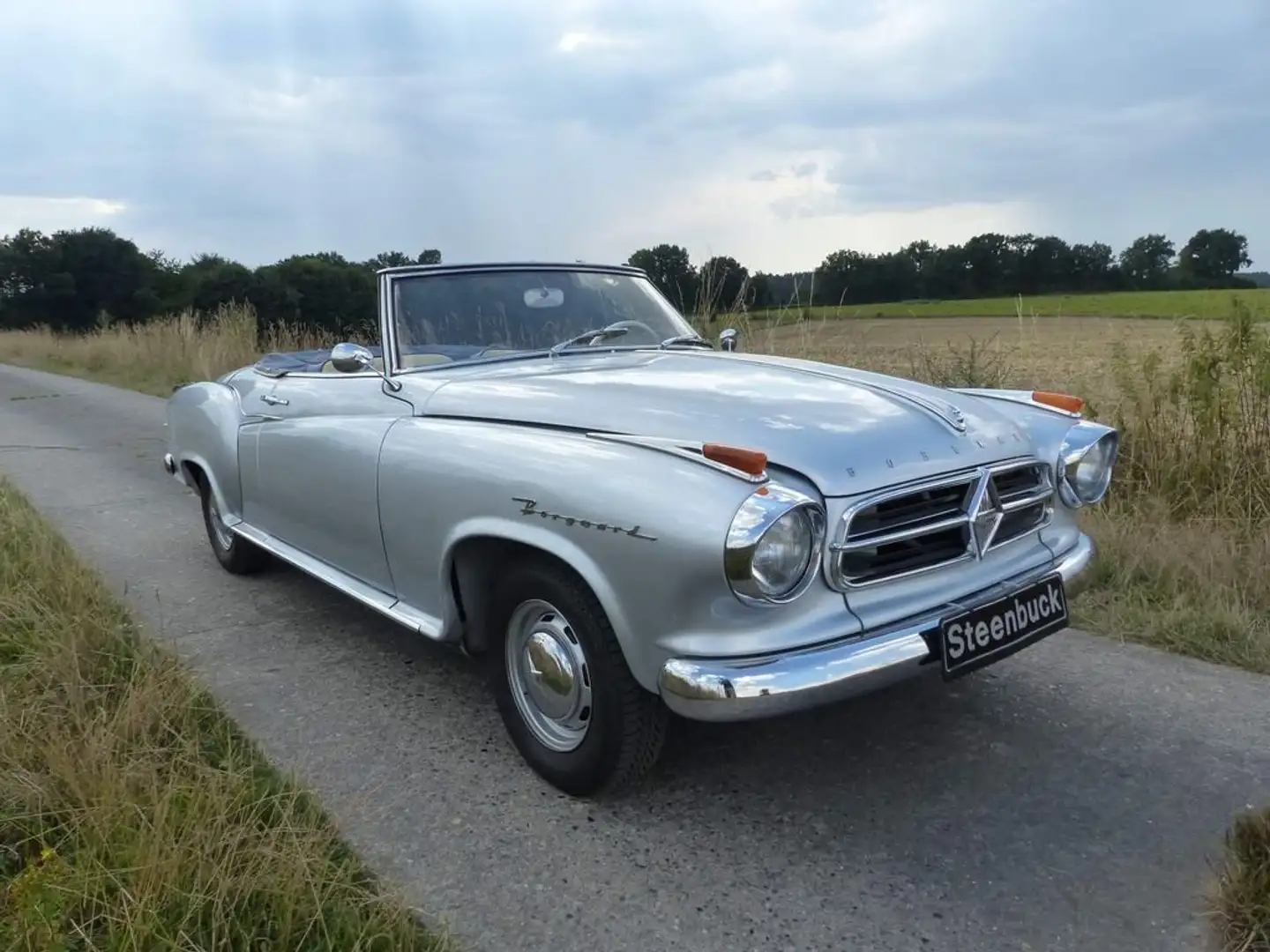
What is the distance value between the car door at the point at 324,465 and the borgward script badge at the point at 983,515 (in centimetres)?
181

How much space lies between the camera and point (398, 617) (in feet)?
10.6

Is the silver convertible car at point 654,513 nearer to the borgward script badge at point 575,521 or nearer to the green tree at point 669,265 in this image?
the borgward script badge at point 575,521

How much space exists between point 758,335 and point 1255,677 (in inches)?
193

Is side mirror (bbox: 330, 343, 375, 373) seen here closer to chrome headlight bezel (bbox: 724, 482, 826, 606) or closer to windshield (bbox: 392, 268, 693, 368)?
windshield (bbox: 392, 268, 693, 368)

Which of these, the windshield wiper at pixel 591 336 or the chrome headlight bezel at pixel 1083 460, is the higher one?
the windshield wiper at pixel 591 336

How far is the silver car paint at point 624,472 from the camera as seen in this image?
235 cm

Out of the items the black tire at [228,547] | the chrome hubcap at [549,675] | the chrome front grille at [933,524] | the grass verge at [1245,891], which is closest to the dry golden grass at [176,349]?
the black tire at [228,547]

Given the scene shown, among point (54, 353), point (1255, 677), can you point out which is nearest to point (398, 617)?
point (1255, 677)

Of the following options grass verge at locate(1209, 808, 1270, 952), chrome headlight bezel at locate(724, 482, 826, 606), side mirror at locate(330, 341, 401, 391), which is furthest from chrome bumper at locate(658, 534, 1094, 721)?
side mirror at locate(330, 341, 401, 391)

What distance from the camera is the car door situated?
11.1ft

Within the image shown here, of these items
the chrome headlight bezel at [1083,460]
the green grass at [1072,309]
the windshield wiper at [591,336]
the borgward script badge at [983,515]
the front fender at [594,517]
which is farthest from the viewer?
the green grass at [1072,309]

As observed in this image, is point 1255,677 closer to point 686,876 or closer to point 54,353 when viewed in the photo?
point 686,876

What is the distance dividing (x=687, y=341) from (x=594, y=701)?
1.95 m

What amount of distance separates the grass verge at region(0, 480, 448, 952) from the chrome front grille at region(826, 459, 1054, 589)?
132 centimetres
